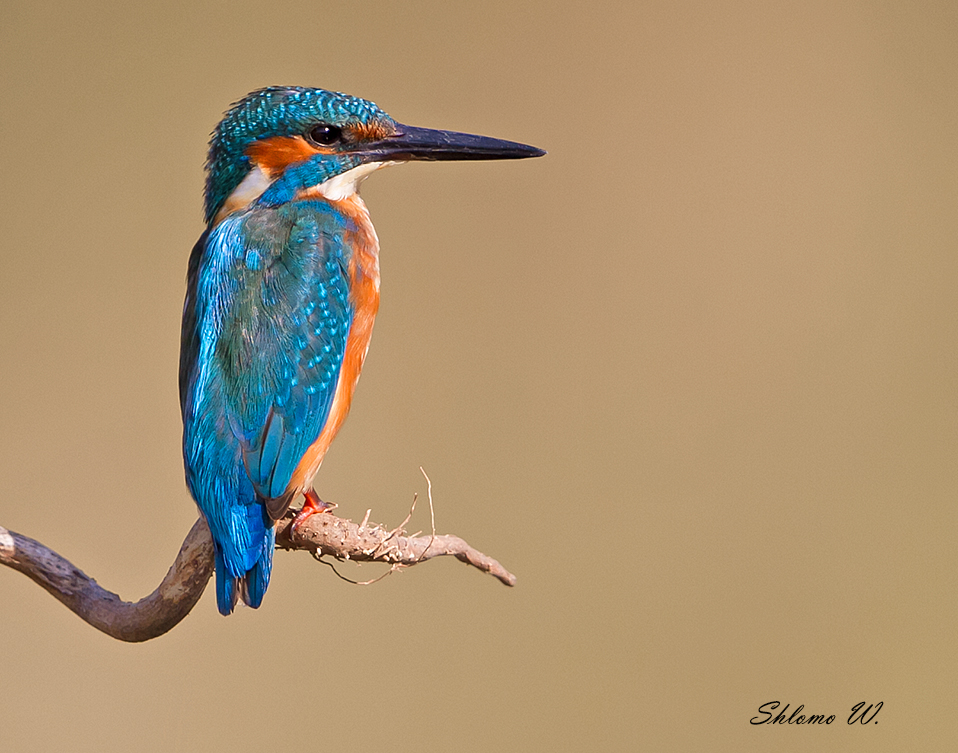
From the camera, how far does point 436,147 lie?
1564mm

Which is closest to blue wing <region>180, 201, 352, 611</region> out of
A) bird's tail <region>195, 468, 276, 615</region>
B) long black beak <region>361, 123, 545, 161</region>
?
bird's tail <region>195, 468, 276, 615</region>

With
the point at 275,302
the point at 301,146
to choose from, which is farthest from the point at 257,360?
the point at 301,146

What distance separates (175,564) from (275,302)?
0.39 m

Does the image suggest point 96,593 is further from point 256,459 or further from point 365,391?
point 365,391

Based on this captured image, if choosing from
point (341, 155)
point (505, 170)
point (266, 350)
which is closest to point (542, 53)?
point (505, 170)

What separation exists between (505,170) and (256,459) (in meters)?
2.14

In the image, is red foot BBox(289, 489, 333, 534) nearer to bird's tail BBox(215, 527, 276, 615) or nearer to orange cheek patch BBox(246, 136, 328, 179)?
bird's tail BBox(215, 527, 276, 615)

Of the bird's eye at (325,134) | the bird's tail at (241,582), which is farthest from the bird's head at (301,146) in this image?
the bird's tail at (241,582)

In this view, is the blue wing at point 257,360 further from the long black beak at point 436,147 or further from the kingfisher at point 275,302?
the long black beak at point 436,147

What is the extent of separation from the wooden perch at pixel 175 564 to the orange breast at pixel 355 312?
0.36 ft

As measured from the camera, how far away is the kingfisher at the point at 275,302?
52.9 inches

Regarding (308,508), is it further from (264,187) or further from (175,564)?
(264,187)

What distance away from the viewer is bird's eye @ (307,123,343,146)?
151 cm

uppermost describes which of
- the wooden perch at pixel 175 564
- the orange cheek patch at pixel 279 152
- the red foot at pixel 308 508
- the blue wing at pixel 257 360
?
the orange cheek patch at pixel 279 152
